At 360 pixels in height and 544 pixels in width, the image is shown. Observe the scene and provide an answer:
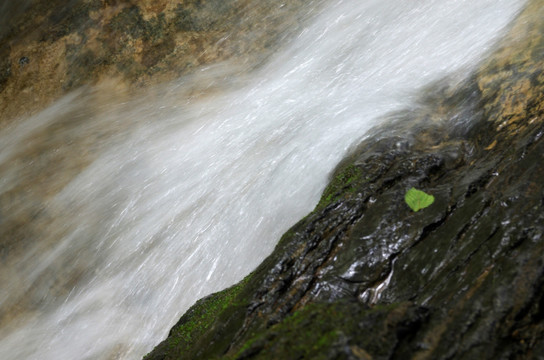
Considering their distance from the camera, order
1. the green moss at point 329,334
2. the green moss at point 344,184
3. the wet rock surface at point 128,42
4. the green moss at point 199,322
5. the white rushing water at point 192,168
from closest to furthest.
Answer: the green moss at point 329,334 → the green moss at point 199,322 → the green moss at point 344,184 → the white rushing water at point 192,168 → the wet rock surface at point 128,42

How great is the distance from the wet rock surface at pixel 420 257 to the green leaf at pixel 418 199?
0.15ft

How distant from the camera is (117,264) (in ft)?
23.5

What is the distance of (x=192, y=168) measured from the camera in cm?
761

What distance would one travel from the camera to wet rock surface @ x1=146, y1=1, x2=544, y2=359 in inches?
107

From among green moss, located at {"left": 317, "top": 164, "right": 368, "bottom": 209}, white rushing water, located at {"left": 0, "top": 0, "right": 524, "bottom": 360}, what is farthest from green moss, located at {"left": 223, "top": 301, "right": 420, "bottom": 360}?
white rushing water, located at {"left": 0, "top": 0, "right": 524, "bottom": 360}

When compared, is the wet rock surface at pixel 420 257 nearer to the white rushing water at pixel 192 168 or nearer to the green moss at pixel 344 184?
the green moss at pixel 344 184

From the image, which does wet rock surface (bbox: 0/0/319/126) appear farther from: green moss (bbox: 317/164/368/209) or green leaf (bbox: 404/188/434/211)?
green leaf (bbox: 404/188/434/211)

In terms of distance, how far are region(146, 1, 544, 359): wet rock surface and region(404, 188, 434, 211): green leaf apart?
0.05 meters

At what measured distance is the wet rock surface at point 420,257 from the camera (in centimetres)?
271

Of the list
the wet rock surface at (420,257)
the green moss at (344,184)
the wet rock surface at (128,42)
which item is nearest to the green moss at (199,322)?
the wet rock surface at (420,257)

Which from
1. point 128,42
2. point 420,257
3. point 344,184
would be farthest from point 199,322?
point 128,42

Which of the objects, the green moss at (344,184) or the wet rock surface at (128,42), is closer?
the green moss at (344,184)

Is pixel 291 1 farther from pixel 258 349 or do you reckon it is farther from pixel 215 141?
pixel 258 349

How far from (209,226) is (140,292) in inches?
45.7
